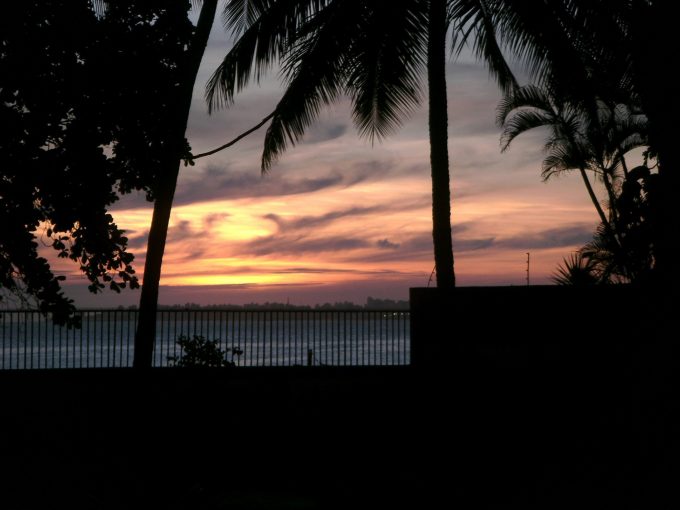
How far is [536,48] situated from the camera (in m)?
11.4

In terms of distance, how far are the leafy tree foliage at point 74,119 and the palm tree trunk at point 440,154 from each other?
525 cm

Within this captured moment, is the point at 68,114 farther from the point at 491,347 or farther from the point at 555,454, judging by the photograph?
the point at 555,454

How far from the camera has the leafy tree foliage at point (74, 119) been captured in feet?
20.8

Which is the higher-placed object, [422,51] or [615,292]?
[422,51]

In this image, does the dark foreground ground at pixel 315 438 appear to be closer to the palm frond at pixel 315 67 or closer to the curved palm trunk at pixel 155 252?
the curved palm trunk at pixel 155 252

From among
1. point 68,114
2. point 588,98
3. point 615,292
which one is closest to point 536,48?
point 588,98

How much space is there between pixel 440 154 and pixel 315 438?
198 inches

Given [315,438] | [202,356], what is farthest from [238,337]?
[315,438]

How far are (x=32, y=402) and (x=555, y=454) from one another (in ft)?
17.6

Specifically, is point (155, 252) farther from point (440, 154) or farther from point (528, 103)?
point (528, 103)

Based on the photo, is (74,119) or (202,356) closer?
(74,119)

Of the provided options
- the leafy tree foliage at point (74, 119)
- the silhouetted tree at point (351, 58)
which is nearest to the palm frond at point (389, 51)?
the silhouetted tree at point (351, 58)

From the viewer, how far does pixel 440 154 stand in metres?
11.6

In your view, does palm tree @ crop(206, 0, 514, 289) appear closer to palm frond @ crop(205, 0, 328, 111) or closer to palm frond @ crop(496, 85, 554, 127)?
palm frond @ crop(205, 0, 328, 111)
